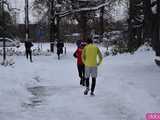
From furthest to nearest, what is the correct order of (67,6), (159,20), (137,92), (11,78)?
1. (67,6)
2. (159,20)
3. (11,78)
4. (137,92)

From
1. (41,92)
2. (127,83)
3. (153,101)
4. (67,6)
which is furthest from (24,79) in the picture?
(67,6)

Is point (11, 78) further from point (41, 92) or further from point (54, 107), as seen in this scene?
point (54, 107)

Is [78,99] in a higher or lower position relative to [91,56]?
lower

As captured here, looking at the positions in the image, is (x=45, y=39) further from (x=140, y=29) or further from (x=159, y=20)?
(x=159, y=20)

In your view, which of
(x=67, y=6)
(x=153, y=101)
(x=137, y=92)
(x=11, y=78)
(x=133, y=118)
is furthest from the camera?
(x=67, y=6)

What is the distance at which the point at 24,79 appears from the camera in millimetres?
21438

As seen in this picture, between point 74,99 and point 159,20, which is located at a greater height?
point 159,20

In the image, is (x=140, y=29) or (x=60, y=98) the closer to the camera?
(x=60, y=98)

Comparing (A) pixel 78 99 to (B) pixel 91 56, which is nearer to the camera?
(A) pixel 78 99

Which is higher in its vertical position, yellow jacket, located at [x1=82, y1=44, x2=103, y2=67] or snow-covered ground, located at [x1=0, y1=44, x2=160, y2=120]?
yellow jacket, located at [x1=82, y1=44, x2=103, y2=67]

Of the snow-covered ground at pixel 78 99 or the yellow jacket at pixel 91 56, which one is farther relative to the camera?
the yellow jacket at pixel 91 56

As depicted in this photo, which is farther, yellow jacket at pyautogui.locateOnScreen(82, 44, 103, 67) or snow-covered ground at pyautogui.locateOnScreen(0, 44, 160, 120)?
yellow jacket at pyautogui.locateOnScreen(82, 44, 103, 67)

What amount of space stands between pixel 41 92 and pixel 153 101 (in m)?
5.73

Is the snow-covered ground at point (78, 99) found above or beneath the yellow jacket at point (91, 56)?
beneath
